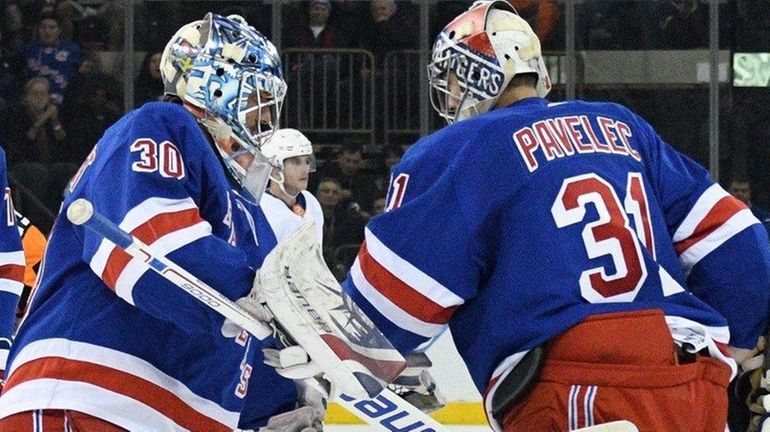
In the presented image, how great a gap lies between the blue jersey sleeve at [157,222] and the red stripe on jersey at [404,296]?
8.3 inches

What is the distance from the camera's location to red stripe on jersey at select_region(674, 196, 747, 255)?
9.47 ft

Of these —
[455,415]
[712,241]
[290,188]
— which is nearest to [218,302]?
[712,241]

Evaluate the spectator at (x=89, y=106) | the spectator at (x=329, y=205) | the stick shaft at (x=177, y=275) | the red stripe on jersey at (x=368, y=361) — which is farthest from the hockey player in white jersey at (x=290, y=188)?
the red stripe on jersey at (x=368, y=361)

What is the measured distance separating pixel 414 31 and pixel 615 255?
5.49m

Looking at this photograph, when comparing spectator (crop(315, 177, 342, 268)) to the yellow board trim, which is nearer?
the yellow board trim

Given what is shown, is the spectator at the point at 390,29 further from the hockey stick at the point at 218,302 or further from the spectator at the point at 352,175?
the hockey stick at the point at 218,302

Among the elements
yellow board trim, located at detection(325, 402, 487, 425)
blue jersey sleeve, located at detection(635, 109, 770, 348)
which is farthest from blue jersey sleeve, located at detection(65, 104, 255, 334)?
yellow board trim, located at detection(325, 402, 487, 425)

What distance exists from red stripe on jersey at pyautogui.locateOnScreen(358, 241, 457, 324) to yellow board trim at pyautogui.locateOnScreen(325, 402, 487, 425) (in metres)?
3.83

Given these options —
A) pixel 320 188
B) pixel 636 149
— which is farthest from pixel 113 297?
pixel 320 188

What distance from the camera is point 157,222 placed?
9.34 feet

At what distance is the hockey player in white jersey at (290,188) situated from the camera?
227 inches

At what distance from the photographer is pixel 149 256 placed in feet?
9.13

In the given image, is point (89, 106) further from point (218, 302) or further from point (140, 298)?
point (218, 302)

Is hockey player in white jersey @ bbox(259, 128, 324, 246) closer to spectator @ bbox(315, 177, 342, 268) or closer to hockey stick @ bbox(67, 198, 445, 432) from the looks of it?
spectator @ bbox(315, 177, 342, 268)
